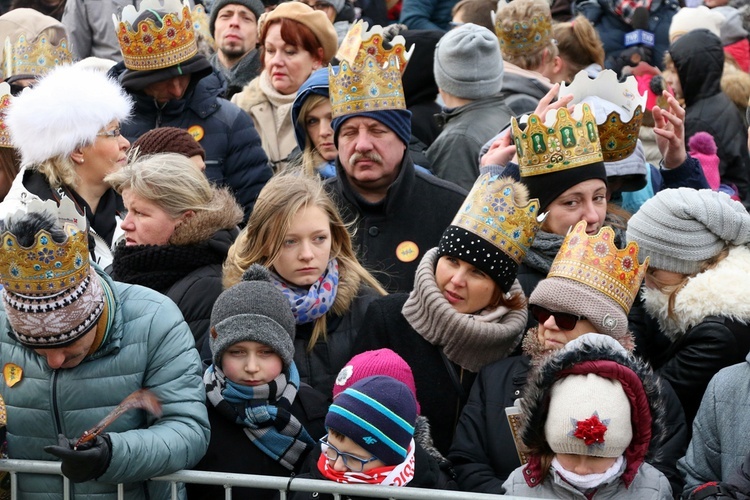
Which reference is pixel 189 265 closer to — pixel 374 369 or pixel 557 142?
pixel 374 369

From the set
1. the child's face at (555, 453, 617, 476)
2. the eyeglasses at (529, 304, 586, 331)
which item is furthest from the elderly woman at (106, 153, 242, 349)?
the child's face at (555, 453, 617, 476)

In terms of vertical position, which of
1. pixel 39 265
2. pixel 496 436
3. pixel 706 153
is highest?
pixel 39 265

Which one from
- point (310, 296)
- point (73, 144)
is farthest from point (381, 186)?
point (73, 144)

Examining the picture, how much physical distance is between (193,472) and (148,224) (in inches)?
55.3

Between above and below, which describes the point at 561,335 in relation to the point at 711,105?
above

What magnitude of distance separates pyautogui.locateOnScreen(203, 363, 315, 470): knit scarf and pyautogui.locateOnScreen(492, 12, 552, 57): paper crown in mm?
3928

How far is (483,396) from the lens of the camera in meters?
4.92

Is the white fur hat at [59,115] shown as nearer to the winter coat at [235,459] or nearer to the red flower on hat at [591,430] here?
the winter coat at [235,459]

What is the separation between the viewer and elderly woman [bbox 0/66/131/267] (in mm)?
6043

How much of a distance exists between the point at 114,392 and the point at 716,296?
2.33m

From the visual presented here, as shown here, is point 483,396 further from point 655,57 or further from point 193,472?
point 655,57

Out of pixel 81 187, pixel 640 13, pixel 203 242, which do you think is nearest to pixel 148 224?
pixel 203 242

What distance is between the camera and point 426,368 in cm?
518

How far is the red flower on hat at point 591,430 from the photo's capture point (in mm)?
4262
